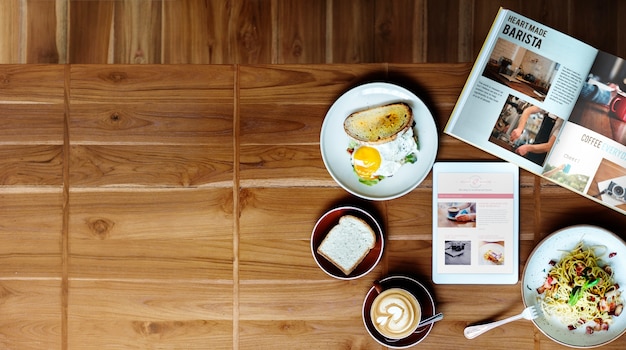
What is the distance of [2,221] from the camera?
134cm

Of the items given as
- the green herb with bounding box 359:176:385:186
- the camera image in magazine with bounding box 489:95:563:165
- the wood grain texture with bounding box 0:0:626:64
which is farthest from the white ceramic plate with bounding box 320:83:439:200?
the wood grain texture with bounding box 0:0:626:64

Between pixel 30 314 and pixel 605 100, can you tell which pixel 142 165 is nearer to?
pixel 30 314

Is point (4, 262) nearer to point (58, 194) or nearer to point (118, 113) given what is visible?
point (58, 194)

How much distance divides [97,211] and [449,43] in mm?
1250

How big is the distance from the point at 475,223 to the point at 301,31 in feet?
2.93

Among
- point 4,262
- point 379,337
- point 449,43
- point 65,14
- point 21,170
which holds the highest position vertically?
point 65,14

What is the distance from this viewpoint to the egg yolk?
1.29m

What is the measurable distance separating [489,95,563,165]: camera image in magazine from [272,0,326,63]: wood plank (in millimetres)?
694

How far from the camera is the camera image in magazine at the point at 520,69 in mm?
1288

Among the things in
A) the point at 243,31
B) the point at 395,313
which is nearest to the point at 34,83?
the point at 243,31

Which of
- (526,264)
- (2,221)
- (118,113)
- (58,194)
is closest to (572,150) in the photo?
(526,264)

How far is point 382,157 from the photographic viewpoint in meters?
1.30

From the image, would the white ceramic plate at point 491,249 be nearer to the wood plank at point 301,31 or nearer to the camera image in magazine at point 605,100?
the camera image in magazine at point 605,100

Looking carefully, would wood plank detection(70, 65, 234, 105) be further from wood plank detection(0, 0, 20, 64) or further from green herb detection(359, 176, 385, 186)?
wood plank detection(0, 0, 20, 64)
